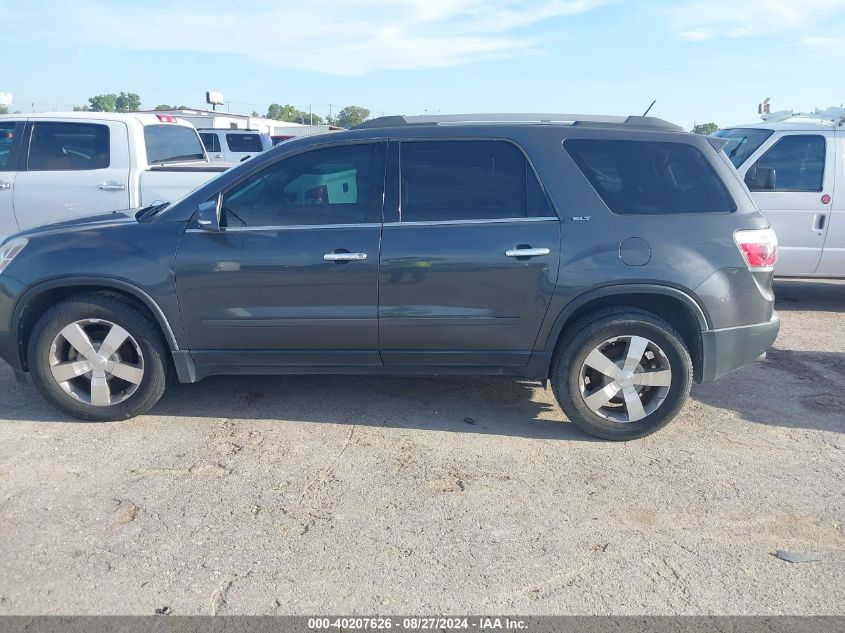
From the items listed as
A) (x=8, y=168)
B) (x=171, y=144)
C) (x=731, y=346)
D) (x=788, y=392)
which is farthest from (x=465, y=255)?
(x=8, y=168)

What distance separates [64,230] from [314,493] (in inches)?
92.0

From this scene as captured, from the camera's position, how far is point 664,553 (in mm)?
3258

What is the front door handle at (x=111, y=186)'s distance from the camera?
23.8 ft

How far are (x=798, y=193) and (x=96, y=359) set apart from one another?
6.83 metres

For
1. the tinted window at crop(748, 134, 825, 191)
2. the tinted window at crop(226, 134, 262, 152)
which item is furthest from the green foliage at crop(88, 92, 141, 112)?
the tinted window at crop(748, 134, 825, 191)

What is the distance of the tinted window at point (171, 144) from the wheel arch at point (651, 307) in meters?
5.15

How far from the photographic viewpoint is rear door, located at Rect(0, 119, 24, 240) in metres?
7.34

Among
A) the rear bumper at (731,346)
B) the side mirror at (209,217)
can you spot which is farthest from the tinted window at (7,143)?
the rear bumper at (731,346)

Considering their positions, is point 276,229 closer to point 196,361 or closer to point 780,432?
point 196,361

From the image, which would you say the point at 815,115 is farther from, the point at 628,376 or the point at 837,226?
the point at 628,376

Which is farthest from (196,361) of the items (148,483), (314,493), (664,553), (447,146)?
(664,553)

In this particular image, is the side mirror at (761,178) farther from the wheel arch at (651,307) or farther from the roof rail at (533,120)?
the wheel arch at (651,307)

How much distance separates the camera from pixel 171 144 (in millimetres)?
8102

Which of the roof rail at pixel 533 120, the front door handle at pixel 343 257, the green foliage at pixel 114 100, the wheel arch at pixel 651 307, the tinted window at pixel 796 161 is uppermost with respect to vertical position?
the green foliage at pixel 114 100
